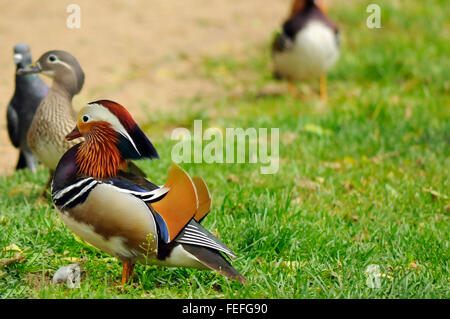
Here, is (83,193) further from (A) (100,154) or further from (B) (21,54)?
(B) (21,54)

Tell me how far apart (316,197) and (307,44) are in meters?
2.82

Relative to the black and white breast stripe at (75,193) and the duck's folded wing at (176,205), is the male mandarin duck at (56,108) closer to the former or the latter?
the black and white breast stripe at (75,193)

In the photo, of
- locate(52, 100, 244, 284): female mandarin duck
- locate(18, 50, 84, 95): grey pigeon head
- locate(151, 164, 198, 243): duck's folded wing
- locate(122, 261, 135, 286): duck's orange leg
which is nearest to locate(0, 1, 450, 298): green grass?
locate(122, 261, 135, 286): duck's orange leg

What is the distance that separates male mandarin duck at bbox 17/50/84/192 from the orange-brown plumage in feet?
3.37

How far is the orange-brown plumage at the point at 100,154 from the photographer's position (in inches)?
112

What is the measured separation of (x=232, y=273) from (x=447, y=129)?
3.29m

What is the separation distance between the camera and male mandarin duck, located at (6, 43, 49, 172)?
4711mm

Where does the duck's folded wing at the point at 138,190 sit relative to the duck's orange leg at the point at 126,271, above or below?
above

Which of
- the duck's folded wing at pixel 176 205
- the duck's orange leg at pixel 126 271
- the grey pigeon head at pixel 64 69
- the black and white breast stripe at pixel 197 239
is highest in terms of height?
the grey pigeon head at pixel 64 69

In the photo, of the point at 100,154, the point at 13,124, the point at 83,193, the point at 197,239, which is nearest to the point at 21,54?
the point at 13,124

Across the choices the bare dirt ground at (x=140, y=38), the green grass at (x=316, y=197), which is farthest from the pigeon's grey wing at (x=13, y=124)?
the bare dirt ground at (x=140, y=38)

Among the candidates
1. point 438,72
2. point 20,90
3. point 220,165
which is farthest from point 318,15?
point 20,90

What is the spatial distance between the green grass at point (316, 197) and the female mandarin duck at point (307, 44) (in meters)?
0.30
